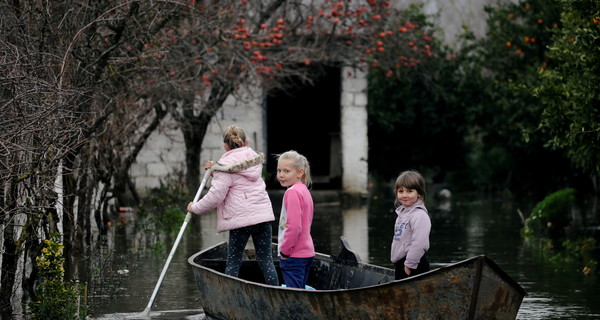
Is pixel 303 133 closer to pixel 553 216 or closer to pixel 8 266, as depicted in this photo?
pixel 553 216

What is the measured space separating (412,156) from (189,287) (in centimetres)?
Answer: 2167

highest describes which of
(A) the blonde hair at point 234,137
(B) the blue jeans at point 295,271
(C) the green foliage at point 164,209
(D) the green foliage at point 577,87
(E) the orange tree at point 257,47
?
(E) the orange tree at point 257,47

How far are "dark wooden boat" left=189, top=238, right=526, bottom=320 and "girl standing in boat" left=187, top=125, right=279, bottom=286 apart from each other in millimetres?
480

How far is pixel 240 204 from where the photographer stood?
30.0ft

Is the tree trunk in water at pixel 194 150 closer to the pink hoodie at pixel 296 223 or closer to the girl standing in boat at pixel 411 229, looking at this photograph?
the pink hoodie at pixel 296 223

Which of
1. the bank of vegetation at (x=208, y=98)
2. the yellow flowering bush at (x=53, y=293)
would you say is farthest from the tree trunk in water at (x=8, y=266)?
the yellow flowering bush at (x=53, y=293)

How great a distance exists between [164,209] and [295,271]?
27.0 ft

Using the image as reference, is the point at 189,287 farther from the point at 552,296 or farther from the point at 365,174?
the point at 365,174

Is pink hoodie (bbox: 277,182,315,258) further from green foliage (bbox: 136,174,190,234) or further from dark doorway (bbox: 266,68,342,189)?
dark doorway (bbox: 266,68,342,189)

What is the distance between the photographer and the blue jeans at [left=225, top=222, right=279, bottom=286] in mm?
9250

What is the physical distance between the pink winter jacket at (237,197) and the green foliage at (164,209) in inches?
233

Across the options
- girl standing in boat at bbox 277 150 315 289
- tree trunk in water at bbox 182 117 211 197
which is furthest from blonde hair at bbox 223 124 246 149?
tree trunk in water at bbox 182 117 211 197

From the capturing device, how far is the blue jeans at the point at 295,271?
8711mm

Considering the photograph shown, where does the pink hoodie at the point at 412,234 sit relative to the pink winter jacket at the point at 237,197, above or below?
below
